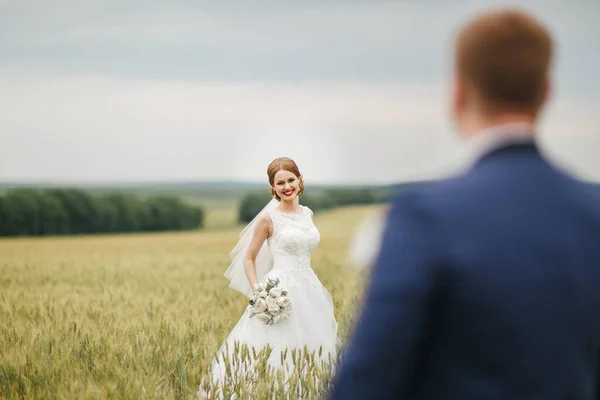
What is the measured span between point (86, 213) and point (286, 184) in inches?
1523

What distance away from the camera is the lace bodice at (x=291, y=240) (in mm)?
5398

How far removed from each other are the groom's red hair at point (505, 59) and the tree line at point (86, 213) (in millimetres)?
38655

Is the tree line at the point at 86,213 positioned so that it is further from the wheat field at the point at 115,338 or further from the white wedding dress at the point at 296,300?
the white wedding dress at the point at 296,300

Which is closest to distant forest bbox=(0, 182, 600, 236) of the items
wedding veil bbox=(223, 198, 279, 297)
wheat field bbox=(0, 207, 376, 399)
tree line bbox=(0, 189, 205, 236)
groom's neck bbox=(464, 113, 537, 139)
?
tree line bbox=(0, 189, 205, 236)

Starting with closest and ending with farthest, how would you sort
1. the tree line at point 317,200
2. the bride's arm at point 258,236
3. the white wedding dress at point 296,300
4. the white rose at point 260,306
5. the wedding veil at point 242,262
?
the white rose at point 260,306 < the white wedding dress at point 296,300 < the bride's arm at point 258,236 < the wedding veil at point 242,262 < the tree line at point 317,200

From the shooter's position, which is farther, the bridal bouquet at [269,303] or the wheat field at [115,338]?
the bridal bouquet at [269,303]

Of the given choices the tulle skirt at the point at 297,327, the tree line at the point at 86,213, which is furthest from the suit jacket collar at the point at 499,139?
the tree line at the point at 86,213

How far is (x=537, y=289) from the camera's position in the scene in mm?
1275

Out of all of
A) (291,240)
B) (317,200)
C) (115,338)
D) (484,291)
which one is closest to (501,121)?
(484,291)

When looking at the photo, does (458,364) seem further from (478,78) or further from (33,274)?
(33,274)

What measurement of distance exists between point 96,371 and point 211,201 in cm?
6428

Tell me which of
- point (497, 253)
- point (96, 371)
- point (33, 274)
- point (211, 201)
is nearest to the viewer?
point (497, 253)

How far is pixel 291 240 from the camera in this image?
538 cm

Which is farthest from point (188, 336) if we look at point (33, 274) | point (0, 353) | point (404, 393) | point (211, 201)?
point (211, 201)
